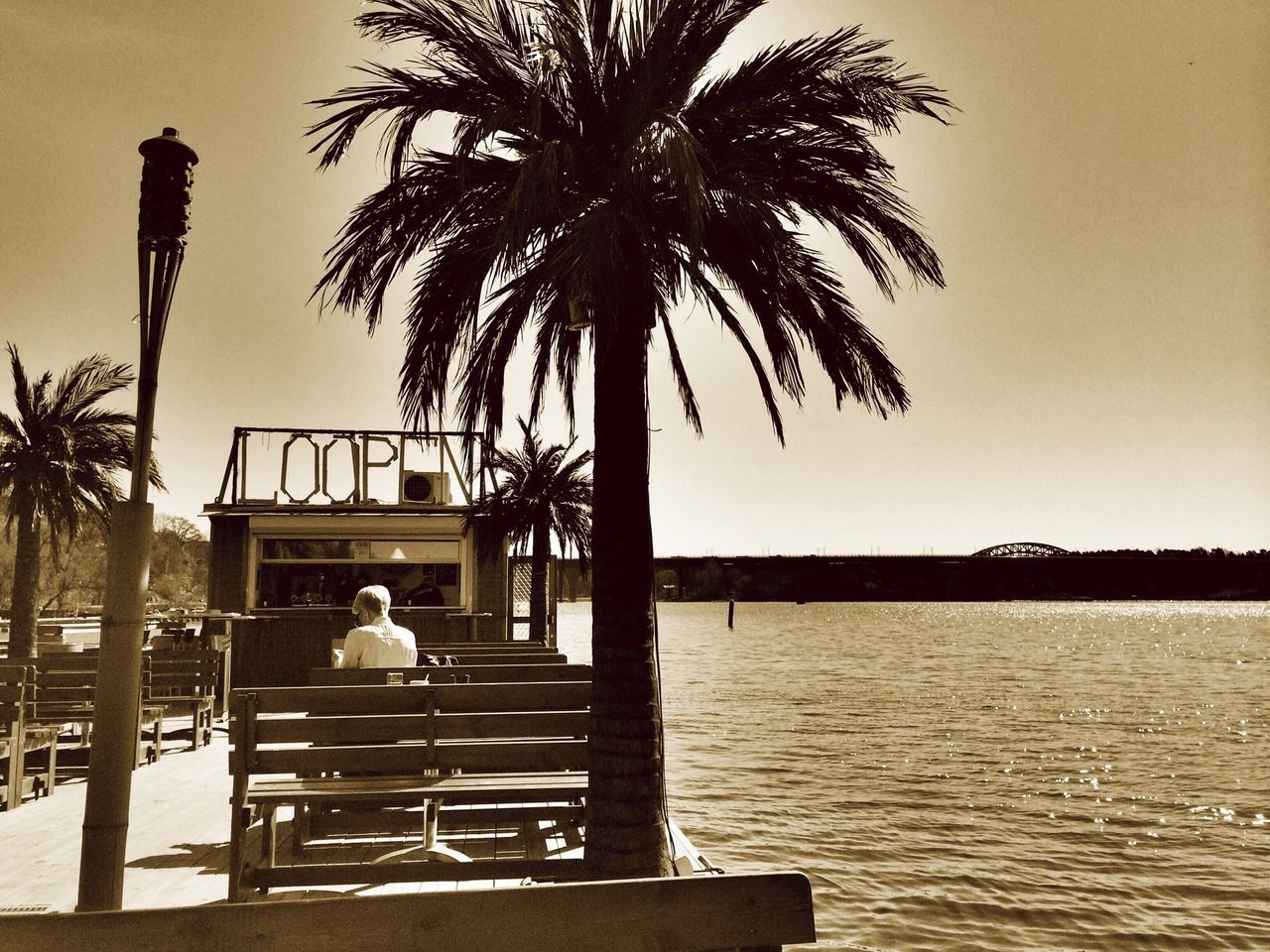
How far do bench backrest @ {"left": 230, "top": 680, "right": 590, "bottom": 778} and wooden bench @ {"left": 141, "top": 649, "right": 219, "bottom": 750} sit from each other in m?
5.89

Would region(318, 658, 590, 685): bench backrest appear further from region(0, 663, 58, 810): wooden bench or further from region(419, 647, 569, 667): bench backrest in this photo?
region(0, 663, 58, 810): wooden bench

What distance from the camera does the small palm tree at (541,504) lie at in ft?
72.2

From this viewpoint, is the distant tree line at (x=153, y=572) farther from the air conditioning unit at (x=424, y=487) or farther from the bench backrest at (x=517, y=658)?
the bench backrest at (x=517, y=658)

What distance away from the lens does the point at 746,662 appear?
2100 inches

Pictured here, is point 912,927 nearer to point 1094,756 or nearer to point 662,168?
point 662,168

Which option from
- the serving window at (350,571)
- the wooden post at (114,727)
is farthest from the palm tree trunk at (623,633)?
the serving window at (350,571)

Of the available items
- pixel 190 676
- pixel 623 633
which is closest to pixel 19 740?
pixel 190 676

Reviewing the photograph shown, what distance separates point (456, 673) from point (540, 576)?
14439 mm

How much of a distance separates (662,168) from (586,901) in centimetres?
412

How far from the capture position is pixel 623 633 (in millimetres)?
5926

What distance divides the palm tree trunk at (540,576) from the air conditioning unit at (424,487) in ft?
9.28

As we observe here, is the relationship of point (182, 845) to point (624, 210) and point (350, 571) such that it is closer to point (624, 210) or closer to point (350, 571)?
point (624, 210)

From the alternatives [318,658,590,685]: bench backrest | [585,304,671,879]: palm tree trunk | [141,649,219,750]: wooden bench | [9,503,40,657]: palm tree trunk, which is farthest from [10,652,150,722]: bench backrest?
[9,503,40,657]: palm tree trunk

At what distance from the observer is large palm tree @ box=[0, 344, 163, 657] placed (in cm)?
1758
